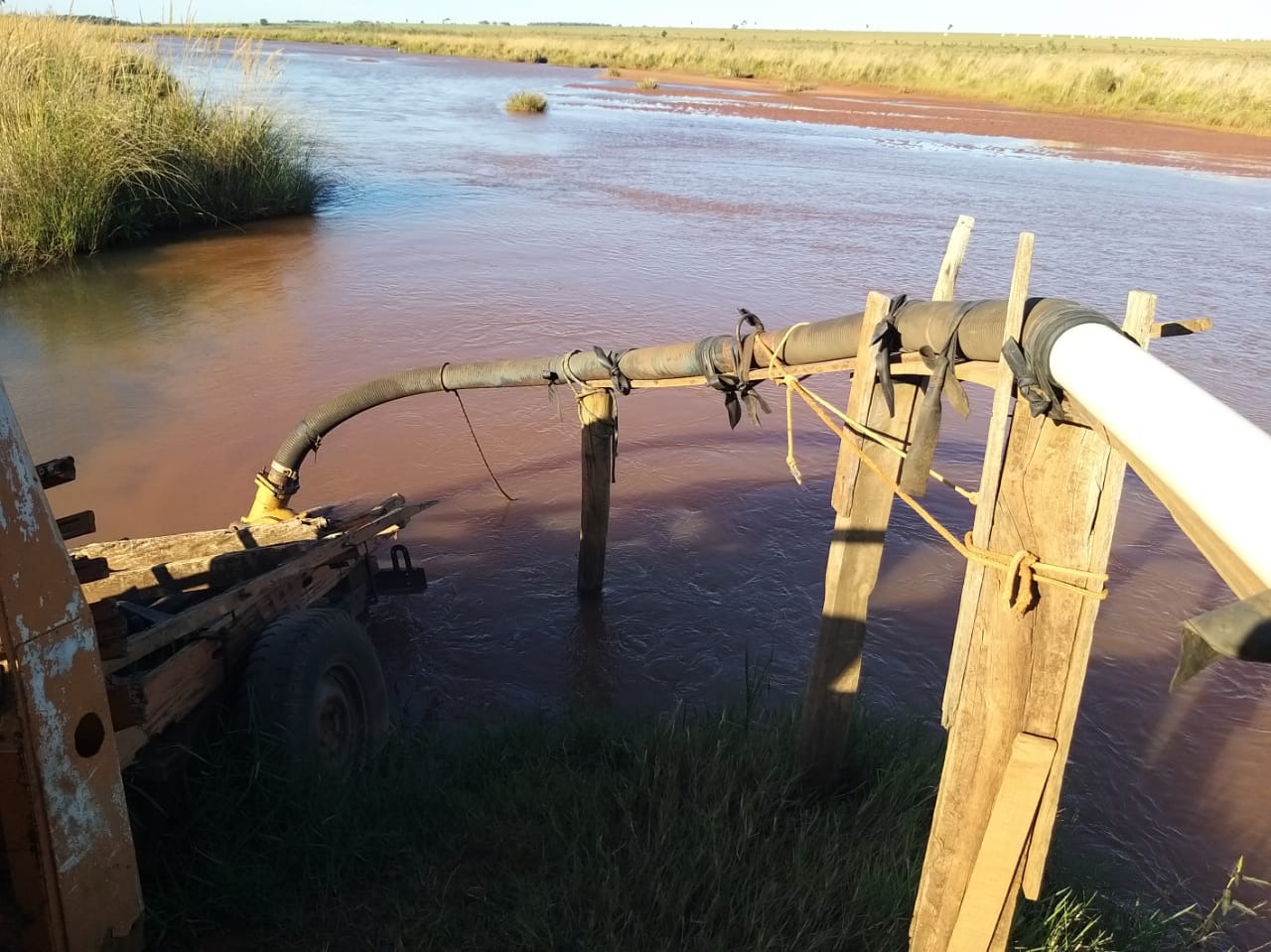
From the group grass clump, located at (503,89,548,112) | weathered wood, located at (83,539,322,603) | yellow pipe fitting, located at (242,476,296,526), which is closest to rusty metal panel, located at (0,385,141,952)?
weathered wood, located at (83,539,322,603)

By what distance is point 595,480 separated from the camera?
16.6 feet

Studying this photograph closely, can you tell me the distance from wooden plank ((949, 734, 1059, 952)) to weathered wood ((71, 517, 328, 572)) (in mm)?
3236

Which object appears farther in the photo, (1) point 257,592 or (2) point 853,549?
(1) point 257,592

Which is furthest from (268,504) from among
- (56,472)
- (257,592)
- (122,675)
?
A: (56,472)

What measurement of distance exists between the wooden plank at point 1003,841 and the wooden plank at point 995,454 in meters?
0.22

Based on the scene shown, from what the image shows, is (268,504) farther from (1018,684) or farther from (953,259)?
(1018,684)

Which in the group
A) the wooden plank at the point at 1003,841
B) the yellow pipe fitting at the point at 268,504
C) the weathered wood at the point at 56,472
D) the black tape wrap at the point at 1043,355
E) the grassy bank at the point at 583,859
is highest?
the black tape wrap at the point at 1043,355

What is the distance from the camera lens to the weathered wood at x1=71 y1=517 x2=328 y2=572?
407cm

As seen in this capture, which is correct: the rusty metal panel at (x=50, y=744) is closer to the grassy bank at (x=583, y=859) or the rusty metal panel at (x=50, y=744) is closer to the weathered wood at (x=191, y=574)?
the grassy bank at (x=583, y=859)

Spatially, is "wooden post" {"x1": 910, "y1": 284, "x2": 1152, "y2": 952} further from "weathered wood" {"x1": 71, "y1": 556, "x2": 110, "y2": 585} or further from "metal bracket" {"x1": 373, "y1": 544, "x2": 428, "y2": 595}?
"metal bracket" {"x1": 373, "y1": 544, "x2": 428, "y2": 595}

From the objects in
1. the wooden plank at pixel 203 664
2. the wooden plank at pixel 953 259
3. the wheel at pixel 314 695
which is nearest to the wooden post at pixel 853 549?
the wooden plank at pixel 953 259

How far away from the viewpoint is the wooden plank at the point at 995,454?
192 cm

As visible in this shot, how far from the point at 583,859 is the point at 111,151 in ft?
38.3

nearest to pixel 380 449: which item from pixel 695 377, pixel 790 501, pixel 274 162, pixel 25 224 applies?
pixel 790 501
